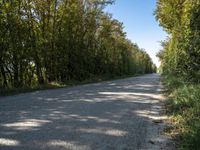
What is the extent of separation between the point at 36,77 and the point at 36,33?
193 inches

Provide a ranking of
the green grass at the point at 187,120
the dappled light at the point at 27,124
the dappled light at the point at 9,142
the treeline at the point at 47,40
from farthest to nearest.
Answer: the treeline at the point at 47,40
the dappled light at the point at 27,124
the dappled light at the point at 9,142
the green grass at the point at 187,120

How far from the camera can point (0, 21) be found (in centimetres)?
2286

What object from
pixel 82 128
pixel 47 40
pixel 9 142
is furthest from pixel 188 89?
pixel 47 40

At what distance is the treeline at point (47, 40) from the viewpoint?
81.5ft

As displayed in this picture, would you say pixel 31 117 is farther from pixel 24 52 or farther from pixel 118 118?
pixel 24 52

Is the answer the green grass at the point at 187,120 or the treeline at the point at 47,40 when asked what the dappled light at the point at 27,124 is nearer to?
the green grass at the point at 187,120

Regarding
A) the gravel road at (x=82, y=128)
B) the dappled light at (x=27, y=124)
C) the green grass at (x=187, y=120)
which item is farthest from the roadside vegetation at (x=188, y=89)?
the dappled light at (x=27, y=124)

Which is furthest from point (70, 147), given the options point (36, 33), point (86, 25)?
point (86, 25)

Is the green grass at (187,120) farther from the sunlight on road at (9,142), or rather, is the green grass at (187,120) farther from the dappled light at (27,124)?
the dappled light at (27,124)

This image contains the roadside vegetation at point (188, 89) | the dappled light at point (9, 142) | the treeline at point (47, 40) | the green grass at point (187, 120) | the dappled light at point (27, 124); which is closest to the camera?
the green grass at point (187, 120)

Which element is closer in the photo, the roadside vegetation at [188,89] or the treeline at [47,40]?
the roadside vegetation at [188,89]

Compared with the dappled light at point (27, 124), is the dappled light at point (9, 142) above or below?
below

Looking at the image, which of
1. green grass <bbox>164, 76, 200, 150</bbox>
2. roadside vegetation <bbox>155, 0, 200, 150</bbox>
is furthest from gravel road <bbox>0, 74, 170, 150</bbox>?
roadside vegetation <bbox>155, 0, 200, 150</bbox>

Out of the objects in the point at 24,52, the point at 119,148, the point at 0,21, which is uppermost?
the point at 0,21
